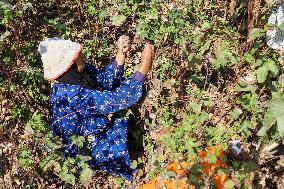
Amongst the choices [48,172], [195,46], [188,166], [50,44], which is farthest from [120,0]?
[188,166]

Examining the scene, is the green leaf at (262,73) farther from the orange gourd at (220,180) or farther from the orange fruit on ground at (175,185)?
the orange fruit on ground at (175,185)

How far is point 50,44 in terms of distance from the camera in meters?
2.76

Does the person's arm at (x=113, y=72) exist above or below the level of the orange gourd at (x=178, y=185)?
above

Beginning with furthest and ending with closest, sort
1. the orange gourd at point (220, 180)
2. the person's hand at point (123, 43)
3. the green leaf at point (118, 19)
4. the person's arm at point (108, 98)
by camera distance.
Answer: the green leaf at point (118, 19)
the person's hand at point (123, 43)
the person's arm at point (108, 98)
the orange gourd at point (220, 180)

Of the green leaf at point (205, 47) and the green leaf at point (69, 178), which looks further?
the green leaf at point (205, 47)

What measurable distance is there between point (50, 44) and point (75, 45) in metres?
0.17

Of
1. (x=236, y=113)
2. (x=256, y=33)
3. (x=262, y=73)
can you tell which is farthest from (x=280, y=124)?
(x=236, y=113)

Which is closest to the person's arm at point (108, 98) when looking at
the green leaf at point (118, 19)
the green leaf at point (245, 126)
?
the green leaf at point (245, 126)

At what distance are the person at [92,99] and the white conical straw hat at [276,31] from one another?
852 millimetres

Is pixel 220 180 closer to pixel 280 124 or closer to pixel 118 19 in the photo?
pixel 280 124

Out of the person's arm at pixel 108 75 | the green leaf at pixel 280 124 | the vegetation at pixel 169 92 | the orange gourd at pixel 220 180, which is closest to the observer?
the green leaf at pixel 280 124

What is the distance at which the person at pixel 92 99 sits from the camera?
276 centimetres

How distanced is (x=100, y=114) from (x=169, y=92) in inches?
29.1

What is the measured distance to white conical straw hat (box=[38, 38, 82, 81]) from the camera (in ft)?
8.89
